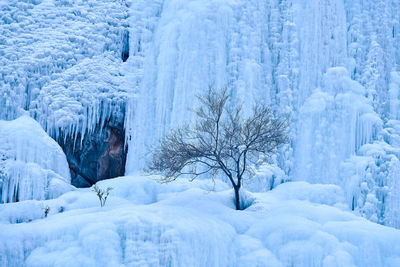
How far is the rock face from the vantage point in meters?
11.1

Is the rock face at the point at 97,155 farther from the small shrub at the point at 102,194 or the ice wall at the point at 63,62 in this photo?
the small shrub at the point at 102,194

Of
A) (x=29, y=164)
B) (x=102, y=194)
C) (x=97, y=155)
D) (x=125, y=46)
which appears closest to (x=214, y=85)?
(x=125, y=46)

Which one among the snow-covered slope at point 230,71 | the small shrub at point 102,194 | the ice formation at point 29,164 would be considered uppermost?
the snow-covered slope at point 230,71

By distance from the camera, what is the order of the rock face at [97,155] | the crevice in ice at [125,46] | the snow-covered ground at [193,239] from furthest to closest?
the crevice in ice at [125,46] < the rock face at [97,155] < the snow-covered ground at [193,239]

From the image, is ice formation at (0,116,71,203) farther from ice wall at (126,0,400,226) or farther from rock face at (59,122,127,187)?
ice wall at (126,0,400,226)

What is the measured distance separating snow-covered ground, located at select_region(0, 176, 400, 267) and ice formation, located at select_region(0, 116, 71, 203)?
4.99ft

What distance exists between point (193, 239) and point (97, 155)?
5.84 m

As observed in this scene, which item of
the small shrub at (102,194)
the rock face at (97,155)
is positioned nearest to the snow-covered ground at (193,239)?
the small shrub at (102,194)

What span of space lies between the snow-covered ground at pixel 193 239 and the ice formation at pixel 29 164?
1.52 metres

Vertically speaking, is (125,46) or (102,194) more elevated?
(125,46)

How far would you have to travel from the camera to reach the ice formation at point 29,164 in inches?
358

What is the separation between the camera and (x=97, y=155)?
11.4 m

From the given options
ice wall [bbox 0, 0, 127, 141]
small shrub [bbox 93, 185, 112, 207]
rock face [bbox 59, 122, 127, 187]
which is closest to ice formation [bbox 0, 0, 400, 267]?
ice wall [bbox 0, 0, 127, 141]

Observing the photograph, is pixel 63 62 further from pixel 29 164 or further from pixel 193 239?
pixel 193 239
